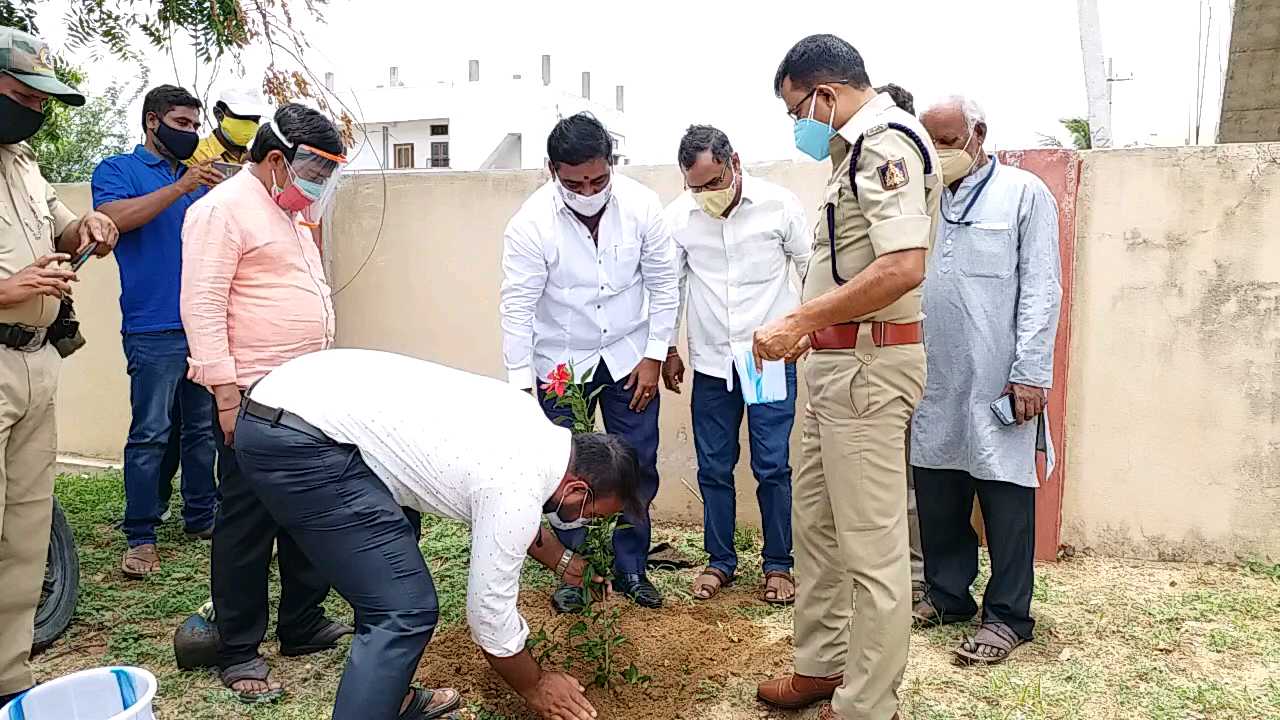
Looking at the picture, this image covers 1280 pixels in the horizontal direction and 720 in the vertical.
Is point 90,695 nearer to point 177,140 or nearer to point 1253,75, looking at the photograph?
point 177,140

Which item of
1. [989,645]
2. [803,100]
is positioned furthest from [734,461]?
[803,100]

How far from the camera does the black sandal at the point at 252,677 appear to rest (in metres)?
3.07

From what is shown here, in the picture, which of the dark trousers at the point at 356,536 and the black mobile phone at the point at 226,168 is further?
the black mobile phone at the point at 226,168

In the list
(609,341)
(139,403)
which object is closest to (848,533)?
(609,341)

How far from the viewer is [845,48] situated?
2670mm

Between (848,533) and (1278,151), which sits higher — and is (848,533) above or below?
below

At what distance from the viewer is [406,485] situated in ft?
8.19

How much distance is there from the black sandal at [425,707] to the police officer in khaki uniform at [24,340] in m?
1.11

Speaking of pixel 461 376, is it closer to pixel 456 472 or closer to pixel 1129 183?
pixel 456 472

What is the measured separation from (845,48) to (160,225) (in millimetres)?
3127

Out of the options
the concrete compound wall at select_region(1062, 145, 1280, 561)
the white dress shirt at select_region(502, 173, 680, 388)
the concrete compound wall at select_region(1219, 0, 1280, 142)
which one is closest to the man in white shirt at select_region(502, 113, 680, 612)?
the white dress shirt at select_region(502, 173, 680, 388)

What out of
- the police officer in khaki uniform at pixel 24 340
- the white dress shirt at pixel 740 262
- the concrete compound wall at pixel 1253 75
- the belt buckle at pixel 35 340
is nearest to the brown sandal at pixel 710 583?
the white dress shirt at pixel 740 262

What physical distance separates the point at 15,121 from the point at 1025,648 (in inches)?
141

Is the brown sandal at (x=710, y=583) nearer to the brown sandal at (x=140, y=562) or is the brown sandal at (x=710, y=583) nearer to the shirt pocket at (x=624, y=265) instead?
the shirt pocket at (x=624, y=265)
